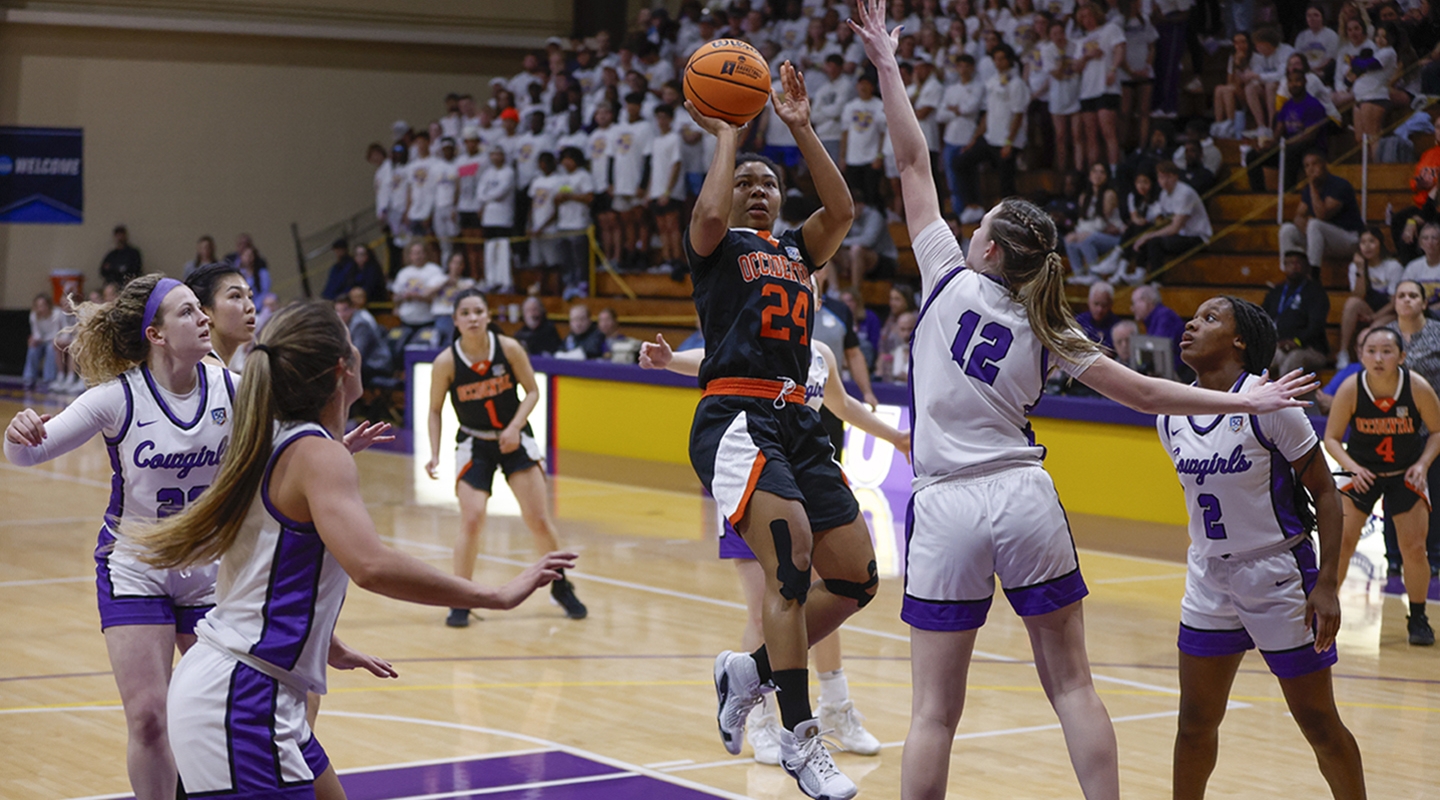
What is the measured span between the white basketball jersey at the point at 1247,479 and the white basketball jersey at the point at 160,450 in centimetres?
280

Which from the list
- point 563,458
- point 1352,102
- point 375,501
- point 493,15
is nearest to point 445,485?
point 375,501

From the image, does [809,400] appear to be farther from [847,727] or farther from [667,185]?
[667,185]

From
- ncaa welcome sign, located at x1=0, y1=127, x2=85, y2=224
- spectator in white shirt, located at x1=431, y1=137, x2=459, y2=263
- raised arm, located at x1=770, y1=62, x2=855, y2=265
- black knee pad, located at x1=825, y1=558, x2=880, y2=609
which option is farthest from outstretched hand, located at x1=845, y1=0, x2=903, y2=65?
ncaa welcome sign, located at x1=0, y1=127, x2=85, y2=224

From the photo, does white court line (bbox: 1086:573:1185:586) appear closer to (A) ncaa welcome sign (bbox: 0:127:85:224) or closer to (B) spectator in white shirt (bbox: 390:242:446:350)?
(B) spectator in white shirt (bbox: 390:242:446:350)

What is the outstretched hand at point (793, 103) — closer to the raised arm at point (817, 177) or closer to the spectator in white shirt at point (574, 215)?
the raised arm at point (817, 177)

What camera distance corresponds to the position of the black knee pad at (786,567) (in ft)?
15.1

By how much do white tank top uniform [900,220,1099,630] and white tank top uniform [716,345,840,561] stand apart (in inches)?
59.4

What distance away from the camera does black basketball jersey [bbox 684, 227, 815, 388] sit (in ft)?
15.6

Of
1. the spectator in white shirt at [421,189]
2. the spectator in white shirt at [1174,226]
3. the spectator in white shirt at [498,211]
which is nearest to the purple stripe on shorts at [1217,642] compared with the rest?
the spectator in white shirt at [1174,226]

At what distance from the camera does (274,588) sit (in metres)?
3.26

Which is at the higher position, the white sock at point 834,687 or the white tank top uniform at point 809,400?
the white tank top uniform at point 809,400

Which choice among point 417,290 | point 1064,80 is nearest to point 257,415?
point 1064,80

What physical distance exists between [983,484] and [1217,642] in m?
0.96

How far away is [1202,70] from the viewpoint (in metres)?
16.3
